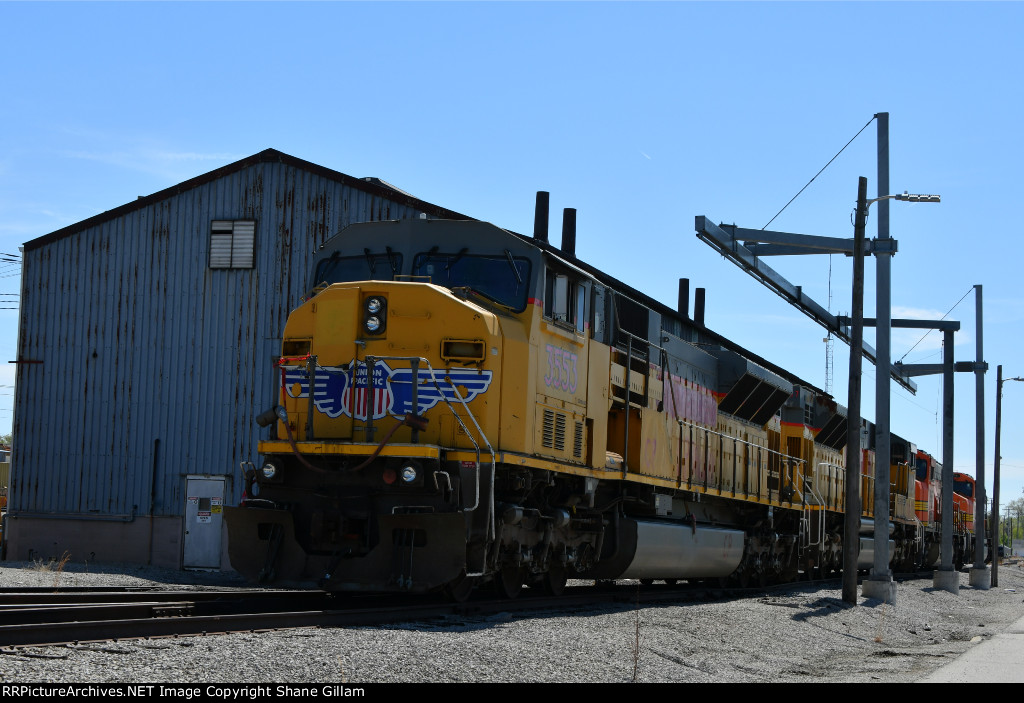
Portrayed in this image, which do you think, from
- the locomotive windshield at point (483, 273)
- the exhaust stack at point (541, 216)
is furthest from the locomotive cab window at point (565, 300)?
the exhaust stack at point (541, 216)

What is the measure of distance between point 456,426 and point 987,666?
5.28 m

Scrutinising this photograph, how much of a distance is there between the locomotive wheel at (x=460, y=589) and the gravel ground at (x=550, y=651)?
0.61 m

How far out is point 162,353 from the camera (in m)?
22.6

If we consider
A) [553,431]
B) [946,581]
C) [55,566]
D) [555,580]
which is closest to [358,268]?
[553,431]

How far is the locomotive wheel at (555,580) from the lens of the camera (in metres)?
13.5

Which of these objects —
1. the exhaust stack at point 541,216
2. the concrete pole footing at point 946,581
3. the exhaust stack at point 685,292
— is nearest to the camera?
the concrete pole footing at point 946,581

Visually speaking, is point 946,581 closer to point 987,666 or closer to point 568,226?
point 568,226

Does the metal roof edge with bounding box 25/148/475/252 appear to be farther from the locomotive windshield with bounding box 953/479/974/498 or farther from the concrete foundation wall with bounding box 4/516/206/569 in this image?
the locomotive windshield with bounding box 953/479/974/498

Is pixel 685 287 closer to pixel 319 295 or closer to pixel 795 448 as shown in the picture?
pixel 795 448

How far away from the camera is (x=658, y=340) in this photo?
1555 centimetres

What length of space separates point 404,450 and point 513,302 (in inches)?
85.2

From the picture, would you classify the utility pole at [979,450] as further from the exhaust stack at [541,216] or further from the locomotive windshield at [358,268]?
the locomotive windshield at [358,268]

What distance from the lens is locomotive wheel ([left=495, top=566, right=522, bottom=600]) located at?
1226 centimetres
